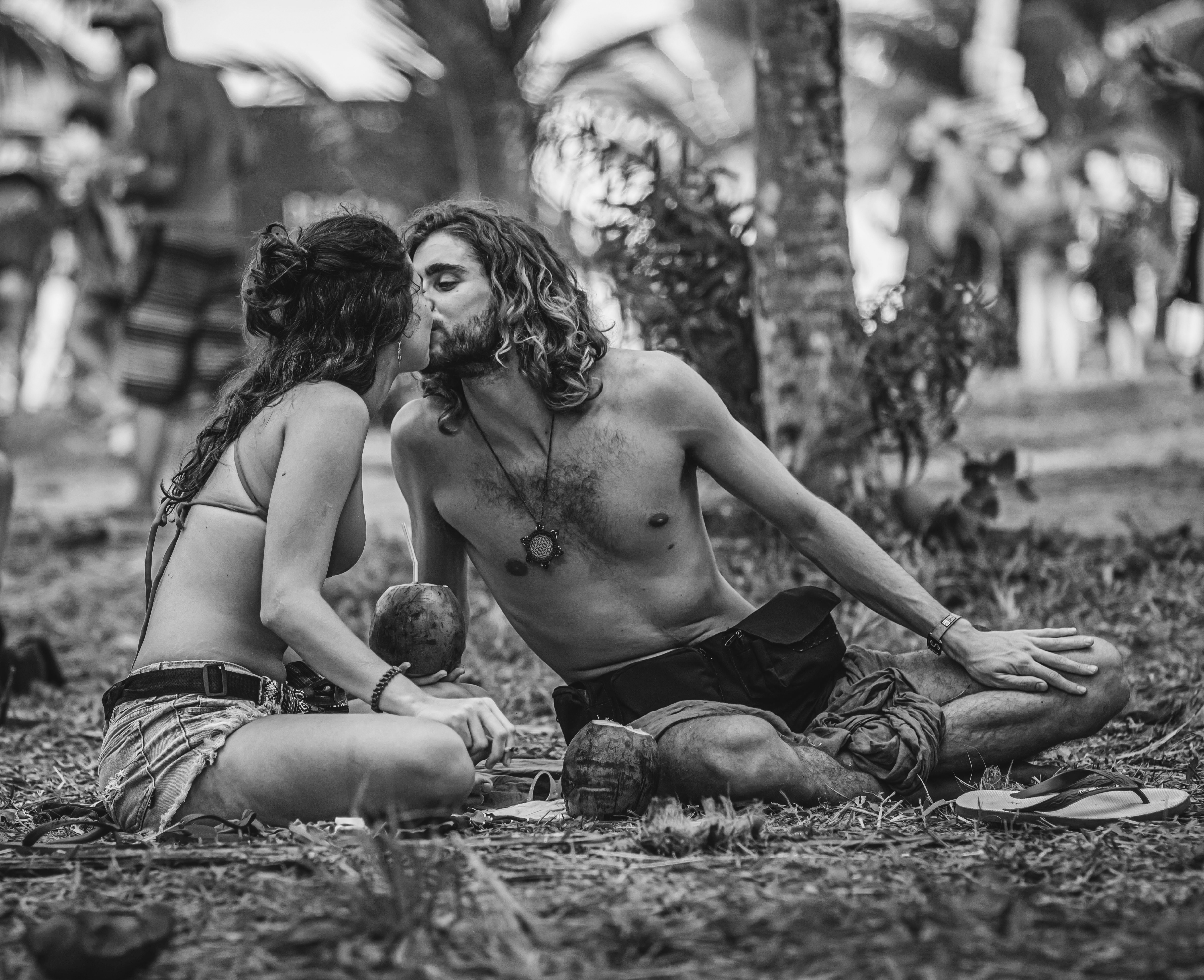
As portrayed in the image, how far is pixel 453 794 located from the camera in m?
3.07

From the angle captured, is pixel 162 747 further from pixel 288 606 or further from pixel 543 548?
pixel 543 548

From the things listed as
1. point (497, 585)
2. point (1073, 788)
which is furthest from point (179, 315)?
point (1073, 788)

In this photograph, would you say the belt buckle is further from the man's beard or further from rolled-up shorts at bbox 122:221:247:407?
rolled-up shorts at bbox 122:221:247:407

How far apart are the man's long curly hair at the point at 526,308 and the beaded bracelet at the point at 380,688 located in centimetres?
93

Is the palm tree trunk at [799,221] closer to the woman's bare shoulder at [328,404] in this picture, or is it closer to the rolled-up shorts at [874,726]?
the rolled-up shorts at [874,726]

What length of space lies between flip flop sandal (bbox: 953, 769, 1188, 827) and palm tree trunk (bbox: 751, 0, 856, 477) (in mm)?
2857

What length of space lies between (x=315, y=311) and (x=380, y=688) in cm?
94

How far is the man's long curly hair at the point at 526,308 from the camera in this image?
12.1ft

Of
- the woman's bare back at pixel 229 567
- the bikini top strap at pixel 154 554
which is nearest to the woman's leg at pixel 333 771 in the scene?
the woman's bare back at pixel 229 567

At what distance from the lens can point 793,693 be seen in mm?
3637

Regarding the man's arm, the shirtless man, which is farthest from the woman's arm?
the man's arm

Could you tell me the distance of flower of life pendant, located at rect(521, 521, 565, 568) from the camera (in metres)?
3.66

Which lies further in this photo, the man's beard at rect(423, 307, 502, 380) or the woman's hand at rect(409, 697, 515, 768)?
the man's beard at rect(423, 307, 502, 380)

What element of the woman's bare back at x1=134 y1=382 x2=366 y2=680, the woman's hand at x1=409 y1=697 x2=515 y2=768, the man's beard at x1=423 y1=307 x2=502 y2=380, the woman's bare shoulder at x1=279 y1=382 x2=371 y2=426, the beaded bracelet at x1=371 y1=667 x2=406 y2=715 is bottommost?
the woman's hand at x1=409 y1=697 x2=515 y2=768
